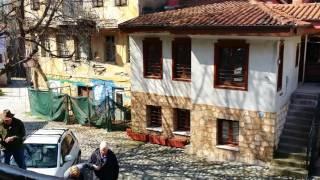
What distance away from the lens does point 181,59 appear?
55.4 ft

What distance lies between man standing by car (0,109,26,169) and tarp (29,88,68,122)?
10.9 m

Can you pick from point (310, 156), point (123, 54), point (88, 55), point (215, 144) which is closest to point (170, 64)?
point (215, 144)

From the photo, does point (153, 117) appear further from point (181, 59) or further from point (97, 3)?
point (97, 3)

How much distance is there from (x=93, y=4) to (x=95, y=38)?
205 centimetres

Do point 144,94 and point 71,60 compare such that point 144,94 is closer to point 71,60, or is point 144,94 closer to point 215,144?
point 215,144

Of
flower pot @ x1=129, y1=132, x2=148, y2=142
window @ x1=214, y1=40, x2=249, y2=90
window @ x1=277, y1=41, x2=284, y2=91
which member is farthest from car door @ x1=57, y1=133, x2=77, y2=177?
window @ x1=277, y1=41, x2=284, y2=91

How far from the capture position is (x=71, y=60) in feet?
81.8

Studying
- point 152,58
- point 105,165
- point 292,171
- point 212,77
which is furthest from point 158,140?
point 105,165

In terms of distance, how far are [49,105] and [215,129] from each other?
11566 millimetres

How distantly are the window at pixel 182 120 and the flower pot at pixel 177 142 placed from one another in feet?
2.28

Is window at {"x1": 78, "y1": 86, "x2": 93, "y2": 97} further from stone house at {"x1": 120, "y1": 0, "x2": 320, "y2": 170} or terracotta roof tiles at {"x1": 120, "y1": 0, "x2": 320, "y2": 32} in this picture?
terracotta roof tiles at {"x1": 120, "y1": 0, "x2": 320, "y2": 32}

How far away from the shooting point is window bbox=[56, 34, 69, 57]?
24995mm

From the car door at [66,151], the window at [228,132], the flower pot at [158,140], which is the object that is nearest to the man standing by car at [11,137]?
the car door at [66,151]

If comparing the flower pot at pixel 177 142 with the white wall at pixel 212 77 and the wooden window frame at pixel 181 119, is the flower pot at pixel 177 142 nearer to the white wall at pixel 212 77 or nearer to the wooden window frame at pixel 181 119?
the wooden window frame at pixel 181 119
